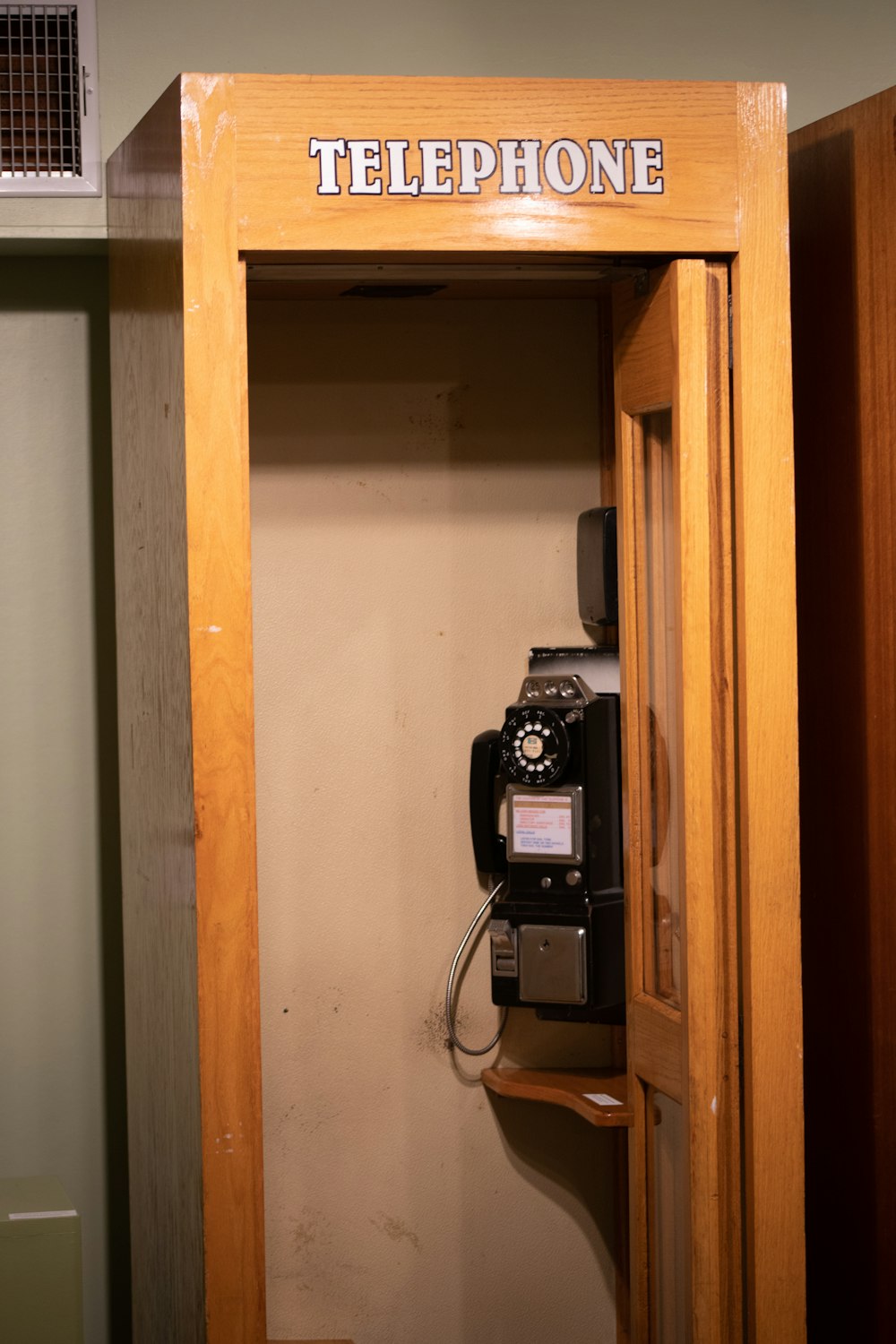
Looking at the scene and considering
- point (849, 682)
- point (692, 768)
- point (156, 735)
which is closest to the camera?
point (692, 768)

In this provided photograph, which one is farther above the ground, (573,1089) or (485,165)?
(485,165)

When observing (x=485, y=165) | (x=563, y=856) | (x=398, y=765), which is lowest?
(x=563, y=856)

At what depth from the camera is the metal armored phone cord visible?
268 centimetres

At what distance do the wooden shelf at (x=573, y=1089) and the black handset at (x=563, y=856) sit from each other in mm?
171

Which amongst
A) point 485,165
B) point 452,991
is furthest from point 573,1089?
point 485,165

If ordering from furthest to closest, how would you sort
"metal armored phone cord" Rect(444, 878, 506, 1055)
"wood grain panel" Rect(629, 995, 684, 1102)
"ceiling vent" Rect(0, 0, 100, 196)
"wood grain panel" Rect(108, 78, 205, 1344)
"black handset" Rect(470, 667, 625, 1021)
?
"metal armored phone cord" Rect(444, 878, 506, 1055) < "ceiling vent" Rect(0, 0, 100, 196) < "black handset" Rect(470, 667, 625, 1021) < "wood grain panel" Rect(629, 995, 684, 1102) < "wood grain panel" Rect(108, 78, 205, 1344)

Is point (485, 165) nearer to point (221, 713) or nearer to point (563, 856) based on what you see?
point (221, 713)

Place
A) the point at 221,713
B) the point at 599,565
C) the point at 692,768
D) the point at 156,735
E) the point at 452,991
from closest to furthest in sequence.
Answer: the point at 221,713 < the point at 692,768 < the point at 156,735 < the point at 599,565 < the point at 452,991

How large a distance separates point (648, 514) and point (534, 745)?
1.57ft

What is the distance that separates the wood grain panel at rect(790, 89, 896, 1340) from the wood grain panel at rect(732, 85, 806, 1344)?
0.29 m

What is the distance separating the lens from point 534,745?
245cm

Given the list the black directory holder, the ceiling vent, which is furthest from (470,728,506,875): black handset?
the ceiling vent

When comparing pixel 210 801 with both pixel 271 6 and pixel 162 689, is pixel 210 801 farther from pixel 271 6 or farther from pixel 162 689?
pixel 271 6

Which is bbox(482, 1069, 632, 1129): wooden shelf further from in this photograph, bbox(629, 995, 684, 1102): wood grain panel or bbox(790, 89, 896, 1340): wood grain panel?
bbox(790, 89, 896, 1340): wood grain panel
